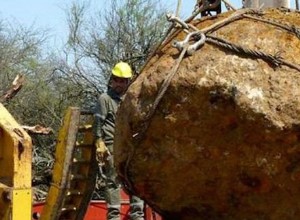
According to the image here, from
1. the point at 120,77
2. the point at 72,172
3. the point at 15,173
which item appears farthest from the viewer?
the point at 120,77

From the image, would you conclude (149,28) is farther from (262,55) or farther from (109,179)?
(262,55)

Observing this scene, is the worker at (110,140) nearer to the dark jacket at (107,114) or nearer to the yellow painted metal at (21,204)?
the dark jacket at (107,114)

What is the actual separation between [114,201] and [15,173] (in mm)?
2909

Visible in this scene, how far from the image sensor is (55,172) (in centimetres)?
510

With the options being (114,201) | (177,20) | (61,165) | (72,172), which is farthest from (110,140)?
(177,20)

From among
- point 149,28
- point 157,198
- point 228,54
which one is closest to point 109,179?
point 157,198

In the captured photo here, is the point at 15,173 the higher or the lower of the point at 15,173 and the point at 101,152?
the higher

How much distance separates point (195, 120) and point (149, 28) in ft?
64.7

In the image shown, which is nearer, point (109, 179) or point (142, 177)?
point (142, 177)

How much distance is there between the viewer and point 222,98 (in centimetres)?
375

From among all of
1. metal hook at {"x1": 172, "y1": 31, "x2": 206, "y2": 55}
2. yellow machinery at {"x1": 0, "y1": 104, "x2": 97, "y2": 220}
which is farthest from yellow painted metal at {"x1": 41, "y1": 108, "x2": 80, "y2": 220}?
metal hook at {"x1": 172, "y1": 31, "x2": 206, "y2": 55}

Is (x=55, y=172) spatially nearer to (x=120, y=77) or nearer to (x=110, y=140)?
(x=110, y=140)

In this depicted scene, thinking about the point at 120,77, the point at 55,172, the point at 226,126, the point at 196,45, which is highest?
the point at 196,45

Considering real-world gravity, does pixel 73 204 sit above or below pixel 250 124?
below
